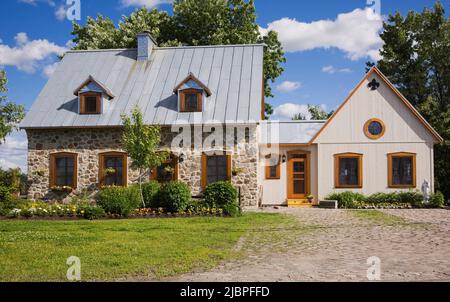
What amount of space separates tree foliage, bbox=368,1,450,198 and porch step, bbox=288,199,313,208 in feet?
36.3

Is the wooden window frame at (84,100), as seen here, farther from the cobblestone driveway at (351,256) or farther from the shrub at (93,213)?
the cobblestone driveway at (351,256)

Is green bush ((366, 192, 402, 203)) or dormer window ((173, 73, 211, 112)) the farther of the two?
green bush ((366, 192, 402, 203))

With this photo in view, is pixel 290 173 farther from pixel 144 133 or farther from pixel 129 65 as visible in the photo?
pixel 129 65

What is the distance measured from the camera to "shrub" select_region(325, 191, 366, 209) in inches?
849

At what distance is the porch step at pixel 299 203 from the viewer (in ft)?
73.5

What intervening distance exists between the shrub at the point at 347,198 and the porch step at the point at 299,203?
1212mm

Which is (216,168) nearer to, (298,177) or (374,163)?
(298,177)

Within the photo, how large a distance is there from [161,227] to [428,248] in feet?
23.2

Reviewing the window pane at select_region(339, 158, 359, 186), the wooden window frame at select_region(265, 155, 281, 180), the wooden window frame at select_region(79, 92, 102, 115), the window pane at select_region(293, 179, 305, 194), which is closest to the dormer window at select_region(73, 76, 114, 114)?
the wooden window frame at select_region(79, 92, 102, 115)

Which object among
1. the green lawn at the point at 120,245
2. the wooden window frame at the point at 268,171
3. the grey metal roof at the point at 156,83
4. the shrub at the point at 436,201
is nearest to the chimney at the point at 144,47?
the grey metal roof at the point at 156,83

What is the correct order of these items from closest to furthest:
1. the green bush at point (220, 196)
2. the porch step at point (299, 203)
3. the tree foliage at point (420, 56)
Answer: the green bush at point (220, 196) < the porch step at point (299, 203) < the tree foliage at point (420, 56)

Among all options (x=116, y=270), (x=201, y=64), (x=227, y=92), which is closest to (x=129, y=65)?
(x=201, y=64)

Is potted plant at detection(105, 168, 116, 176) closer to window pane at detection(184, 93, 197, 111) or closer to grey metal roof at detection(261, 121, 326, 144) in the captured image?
window pane at detection(184, 93, 197, 111)

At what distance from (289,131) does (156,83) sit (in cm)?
690
